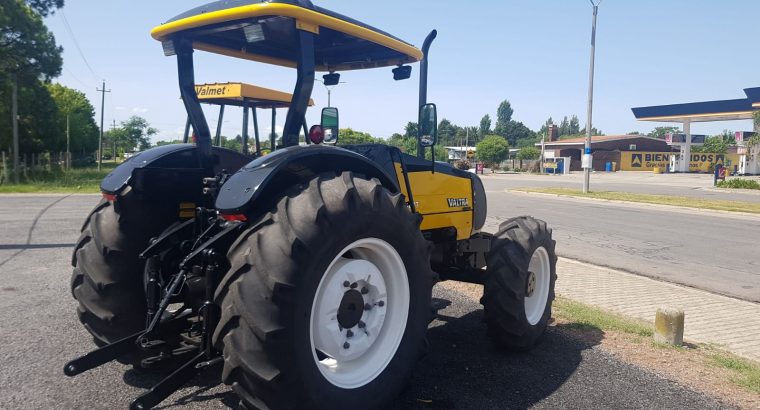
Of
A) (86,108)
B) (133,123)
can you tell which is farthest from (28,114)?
(133,123)

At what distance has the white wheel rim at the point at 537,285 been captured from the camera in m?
4.97

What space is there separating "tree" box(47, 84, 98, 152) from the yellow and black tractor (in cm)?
5369

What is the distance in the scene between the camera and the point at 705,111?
2140 inches

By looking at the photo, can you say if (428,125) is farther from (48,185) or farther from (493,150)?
(493,150)

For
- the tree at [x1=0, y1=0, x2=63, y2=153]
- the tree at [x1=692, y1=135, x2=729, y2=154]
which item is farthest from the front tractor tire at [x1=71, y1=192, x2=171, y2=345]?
the tree at [x1=692, y1=135, x2=729, y2=154]

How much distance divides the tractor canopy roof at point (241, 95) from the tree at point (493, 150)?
217 feet

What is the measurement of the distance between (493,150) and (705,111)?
77.1ft

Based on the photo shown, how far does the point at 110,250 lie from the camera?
365 cm

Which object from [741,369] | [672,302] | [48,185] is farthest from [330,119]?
[48,185]

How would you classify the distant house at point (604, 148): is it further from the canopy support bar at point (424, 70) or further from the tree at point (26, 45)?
the canopy support bar at point (424, 70)

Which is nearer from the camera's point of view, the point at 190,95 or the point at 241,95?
the point at 190,95

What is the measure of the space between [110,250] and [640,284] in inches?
292

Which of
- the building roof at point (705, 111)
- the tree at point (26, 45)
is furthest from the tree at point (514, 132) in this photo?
the tree at point (26, 45)

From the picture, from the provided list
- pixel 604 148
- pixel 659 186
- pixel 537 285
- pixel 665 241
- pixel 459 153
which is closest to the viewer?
pixel 537 285
